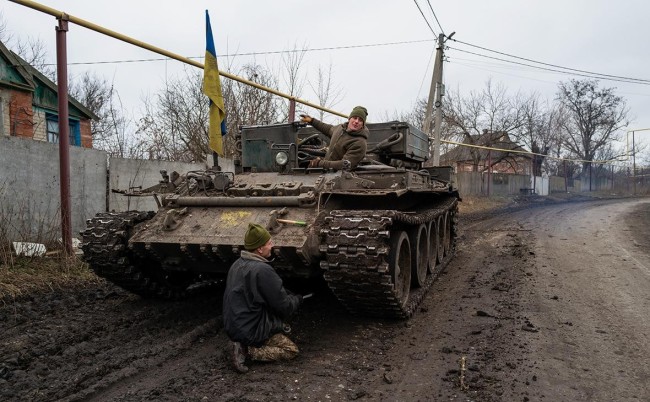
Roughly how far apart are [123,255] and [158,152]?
1283 cm

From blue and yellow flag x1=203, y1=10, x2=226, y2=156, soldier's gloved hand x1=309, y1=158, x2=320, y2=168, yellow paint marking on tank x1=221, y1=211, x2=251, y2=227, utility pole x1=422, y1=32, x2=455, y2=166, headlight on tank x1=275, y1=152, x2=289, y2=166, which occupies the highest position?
utility pole x1=422, y1=32, x2=455, y2=166

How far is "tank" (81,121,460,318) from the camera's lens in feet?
15.8

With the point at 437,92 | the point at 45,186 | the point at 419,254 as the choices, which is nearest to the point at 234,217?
the point at 419,254

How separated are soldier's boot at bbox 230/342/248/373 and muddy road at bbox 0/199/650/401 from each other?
0.08 metres

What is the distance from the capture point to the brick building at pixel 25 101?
14.4 metres

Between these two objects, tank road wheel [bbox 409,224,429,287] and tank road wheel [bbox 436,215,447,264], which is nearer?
tank road wheel [bbox 409,224,429,287]

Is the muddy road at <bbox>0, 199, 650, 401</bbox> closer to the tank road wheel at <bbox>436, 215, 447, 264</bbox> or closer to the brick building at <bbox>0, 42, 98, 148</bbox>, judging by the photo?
the tank road wheel at <bbox>436, 215, 447, 264</bbox>

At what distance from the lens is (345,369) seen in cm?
421

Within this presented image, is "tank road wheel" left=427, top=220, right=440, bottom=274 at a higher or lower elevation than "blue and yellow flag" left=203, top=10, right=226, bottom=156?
lower

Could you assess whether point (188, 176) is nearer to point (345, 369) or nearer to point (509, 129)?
point (345, 369)

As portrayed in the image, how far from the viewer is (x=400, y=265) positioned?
6.11 meters

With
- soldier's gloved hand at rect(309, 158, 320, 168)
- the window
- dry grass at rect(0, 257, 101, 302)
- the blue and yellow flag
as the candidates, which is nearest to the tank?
soldier's gloved hand at rect(309, 158, 320, 168)

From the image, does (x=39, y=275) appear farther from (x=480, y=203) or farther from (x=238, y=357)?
(x=480, y=203)

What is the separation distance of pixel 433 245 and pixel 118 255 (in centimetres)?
464
